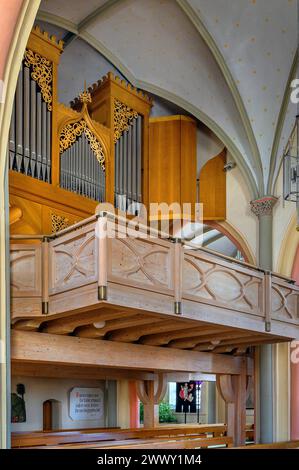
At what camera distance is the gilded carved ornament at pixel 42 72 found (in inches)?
344

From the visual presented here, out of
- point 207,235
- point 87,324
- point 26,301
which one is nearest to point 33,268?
point 26,301

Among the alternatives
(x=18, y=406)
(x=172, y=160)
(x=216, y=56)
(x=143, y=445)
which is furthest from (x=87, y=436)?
(x=216, y=56)

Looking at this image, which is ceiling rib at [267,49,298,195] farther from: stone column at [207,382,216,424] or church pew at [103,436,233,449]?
stone column at [207,382,216,424]

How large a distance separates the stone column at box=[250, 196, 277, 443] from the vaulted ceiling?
0.27 m

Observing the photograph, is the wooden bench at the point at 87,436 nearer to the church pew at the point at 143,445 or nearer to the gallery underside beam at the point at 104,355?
the church pew at the point at 143,445

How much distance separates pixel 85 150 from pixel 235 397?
483cm

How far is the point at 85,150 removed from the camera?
9.27 metres

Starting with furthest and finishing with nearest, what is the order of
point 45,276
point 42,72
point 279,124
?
point 279,124 → point 42,72 → point 45,276

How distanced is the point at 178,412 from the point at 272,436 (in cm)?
1088

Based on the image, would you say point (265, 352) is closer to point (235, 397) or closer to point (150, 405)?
point (235, 397)

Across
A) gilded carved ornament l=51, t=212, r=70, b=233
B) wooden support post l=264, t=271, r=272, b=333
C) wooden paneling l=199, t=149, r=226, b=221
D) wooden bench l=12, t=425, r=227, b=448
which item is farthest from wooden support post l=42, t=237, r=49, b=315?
wooden paneling l=199, t=149, r=226, b=221

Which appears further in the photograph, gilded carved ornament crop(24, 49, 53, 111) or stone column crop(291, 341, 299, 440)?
stone column crop(291, 341, 299, 440)

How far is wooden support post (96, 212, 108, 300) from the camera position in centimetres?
607

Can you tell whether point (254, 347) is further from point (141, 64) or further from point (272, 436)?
point (141, 64)
